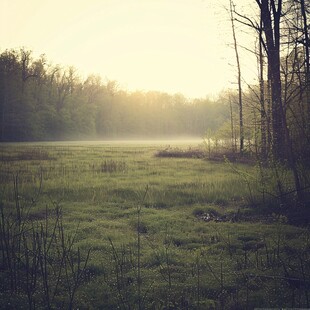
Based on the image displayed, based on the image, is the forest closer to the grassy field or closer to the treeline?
the grassy field

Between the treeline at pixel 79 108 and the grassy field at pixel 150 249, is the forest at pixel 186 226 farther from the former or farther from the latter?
the treeline at pixel 79 108

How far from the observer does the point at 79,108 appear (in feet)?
243

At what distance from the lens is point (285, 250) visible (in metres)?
5.83

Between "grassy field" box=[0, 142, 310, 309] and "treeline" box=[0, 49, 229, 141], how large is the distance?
47.0 m

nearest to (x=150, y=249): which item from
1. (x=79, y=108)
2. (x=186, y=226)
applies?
(x=186, y=226)

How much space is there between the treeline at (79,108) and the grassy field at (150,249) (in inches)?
1851

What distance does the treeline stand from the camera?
55.1 meters

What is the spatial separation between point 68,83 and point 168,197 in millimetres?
71172

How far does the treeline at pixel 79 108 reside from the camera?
55.1m

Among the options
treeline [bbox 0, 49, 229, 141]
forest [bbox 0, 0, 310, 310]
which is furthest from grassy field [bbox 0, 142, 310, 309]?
treeline [bbox 0, 49, 229, 141]

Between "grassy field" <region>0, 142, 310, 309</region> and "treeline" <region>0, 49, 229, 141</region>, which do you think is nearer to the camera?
"grassy field" <region>0, 142, 310, 309</region>

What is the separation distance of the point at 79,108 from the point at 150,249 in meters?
72.0

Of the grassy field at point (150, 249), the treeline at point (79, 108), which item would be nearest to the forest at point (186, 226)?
the grassy field at point (150, 249)

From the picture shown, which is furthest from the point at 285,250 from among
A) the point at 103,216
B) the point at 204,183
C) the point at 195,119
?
the point at 195,119
